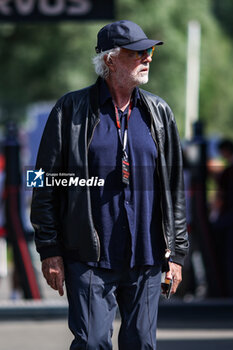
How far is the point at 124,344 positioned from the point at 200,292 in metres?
5.17

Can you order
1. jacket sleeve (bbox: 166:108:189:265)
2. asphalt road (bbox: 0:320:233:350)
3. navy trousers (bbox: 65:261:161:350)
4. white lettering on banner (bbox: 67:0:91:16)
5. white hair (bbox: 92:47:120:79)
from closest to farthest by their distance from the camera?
1. navy trousers (bbox: 65:261:161:350)
2. white hair (bbox: 92:47:120:79)
3. jacket sleeve (bbox: 166:108:189:265)
4. asphalt road (bbox: 0:320:233:350)
5. white lettering on banner (bbox: 67:0:91:16)

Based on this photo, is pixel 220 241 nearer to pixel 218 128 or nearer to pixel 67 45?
pixel 67 45

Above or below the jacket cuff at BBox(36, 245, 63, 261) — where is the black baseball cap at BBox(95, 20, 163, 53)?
above

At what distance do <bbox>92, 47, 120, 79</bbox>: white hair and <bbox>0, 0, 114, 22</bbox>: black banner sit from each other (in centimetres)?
324

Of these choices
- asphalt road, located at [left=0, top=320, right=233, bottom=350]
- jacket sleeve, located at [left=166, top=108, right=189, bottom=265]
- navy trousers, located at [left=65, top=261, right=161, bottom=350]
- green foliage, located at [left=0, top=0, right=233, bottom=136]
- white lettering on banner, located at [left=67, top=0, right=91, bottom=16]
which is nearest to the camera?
navy trousers, located at [left=65, top=261, right=161, bottom=350]

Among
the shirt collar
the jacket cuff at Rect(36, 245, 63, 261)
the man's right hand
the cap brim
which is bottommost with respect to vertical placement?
the man's right hand

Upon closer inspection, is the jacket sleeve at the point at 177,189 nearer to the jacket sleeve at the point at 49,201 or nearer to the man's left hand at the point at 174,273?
the man's left hand at the point at 174,273

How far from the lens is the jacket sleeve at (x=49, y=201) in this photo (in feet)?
12.3

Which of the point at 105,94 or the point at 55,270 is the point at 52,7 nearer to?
the point at 105,94

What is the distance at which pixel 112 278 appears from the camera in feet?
12.3

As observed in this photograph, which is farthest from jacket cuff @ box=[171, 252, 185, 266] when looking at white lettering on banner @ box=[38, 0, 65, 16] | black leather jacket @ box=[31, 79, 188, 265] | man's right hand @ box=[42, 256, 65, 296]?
white lettering on banner @ box=[38, 0, 65, 16]

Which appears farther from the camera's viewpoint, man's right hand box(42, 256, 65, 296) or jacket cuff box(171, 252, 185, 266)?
jacket cuff box(171, 252, 185, 266)

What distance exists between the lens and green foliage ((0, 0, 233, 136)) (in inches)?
732

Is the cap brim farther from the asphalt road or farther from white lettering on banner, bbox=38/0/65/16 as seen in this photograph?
white lettering on banner, bbox=38/0/65/16
